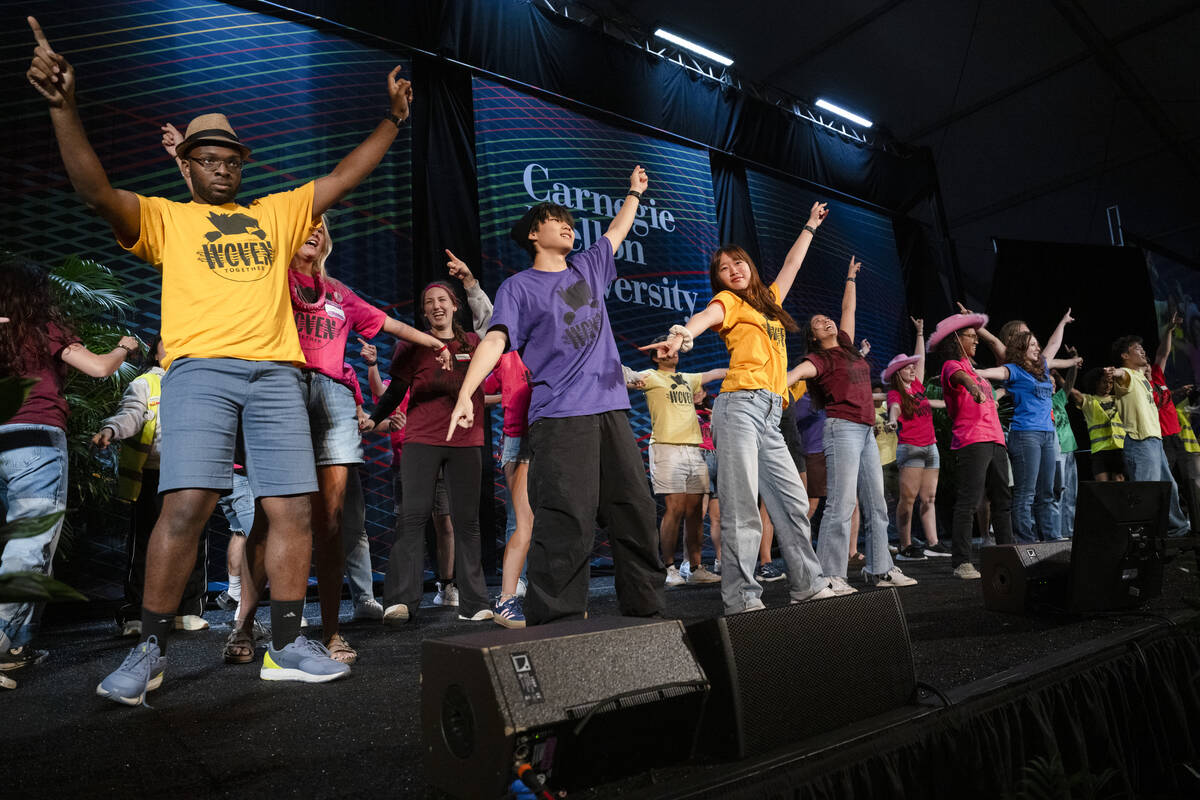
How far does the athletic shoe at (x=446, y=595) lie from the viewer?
4698 millimetres

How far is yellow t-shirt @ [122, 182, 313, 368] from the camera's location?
2.10 metres

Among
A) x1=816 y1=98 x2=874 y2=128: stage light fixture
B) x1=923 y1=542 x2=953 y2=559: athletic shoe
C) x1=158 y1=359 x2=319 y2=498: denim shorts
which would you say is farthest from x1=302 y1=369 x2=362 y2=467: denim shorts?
x1=816 y1=98 x2=874 y2=128: stage light fixture

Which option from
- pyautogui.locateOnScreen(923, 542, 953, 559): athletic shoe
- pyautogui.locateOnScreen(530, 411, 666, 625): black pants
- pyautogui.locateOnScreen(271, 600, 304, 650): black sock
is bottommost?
pyautogui.locateOnScreen(923, 542, 953, 559): athletic shoe

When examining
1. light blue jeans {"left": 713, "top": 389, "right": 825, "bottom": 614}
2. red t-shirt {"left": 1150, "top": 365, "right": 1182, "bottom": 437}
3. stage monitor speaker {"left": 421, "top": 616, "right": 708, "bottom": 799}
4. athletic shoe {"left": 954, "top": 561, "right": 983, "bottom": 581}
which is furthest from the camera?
red t-shirt {"left": 1150, "top": 365, "right": 1182, "bottom": 437}

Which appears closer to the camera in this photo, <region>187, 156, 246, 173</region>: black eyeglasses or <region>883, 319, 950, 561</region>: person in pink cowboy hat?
<region>187, 156, 246, 173</region>: black eyeglasses

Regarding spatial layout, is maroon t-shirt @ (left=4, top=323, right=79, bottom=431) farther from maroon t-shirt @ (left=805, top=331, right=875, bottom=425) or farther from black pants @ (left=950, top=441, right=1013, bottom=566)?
black pants @ (left=950, top=441, right=1013, bottom=566)

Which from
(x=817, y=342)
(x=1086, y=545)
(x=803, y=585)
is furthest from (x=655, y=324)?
(x=1086, y=545)

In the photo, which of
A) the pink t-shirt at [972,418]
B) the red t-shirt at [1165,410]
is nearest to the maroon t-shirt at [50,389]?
the pink t-shirt at [972,418]

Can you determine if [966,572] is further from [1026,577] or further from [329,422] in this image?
[329,422]

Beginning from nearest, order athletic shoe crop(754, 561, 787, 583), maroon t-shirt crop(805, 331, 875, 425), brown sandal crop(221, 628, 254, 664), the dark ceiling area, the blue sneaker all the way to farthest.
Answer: the blue sneaker, brown sandal crop(221, 628, 254, 664), maroon t-shirt crop(805, 331, 875, 425), athletic shoe crop(754, 561, 787, 583), the dark ceiling area

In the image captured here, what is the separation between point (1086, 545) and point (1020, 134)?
9.39 metres

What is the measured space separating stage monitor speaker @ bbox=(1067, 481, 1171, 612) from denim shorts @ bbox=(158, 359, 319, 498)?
2412 millimetres

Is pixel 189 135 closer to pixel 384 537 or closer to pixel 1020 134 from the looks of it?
pixel 384 537

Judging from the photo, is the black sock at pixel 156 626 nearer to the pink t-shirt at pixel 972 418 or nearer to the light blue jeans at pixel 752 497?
the light blue jeans at pixel 752 497
